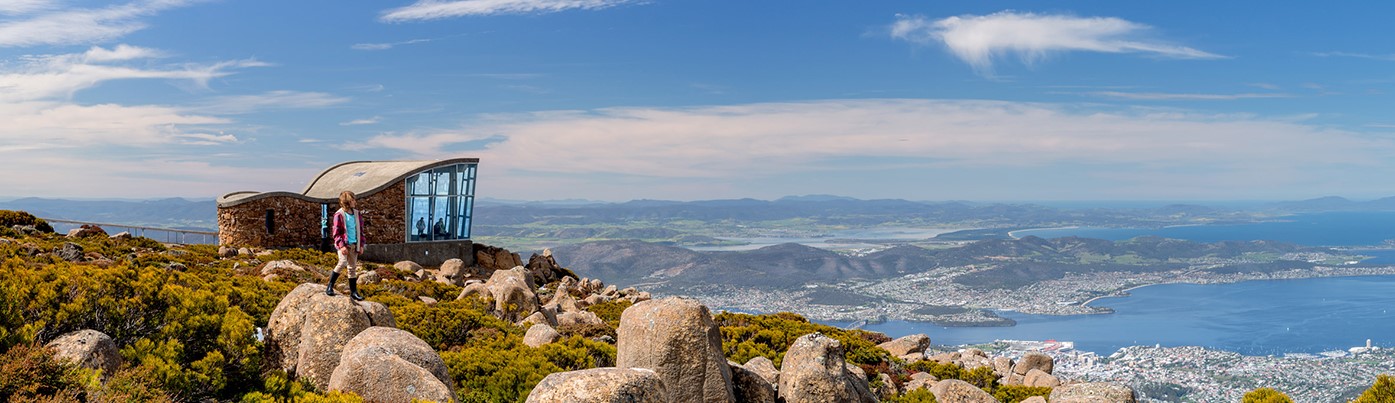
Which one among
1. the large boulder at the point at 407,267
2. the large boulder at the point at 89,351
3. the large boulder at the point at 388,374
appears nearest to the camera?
the large boulder at the point at 89,351

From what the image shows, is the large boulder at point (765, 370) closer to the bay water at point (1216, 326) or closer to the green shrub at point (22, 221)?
the green shrub at point (22, 221)

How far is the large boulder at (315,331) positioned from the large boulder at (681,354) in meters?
3.95

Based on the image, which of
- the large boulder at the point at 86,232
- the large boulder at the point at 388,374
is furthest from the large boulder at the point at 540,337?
the large boulder at the point at 86,232

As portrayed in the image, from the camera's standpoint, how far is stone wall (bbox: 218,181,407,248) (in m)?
38.2

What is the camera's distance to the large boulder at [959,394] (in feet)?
50.1

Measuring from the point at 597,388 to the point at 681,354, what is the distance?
3.12 m

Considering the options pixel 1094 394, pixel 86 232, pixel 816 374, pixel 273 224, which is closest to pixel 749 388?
pixel 816 374

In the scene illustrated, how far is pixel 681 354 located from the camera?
11.0 metres

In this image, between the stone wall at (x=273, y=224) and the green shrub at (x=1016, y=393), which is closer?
the green shrub at (x=1016, y=393)

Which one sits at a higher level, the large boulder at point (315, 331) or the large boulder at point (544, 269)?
the large boulder at point (315, 331)

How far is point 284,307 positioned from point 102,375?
114 inches

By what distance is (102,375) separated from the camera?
389 inches

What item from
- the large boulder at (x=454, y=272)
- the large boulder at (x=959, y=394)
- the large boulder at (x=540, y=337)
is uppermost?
the large boulder at (x=540, y=337)

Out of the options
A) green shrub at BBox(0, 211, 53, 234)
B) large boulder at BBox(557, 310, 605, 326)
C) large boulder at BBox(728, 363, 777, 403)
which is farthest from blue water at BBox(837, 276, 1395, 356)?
large boulder at BBox(728, 363, 777, 403)
